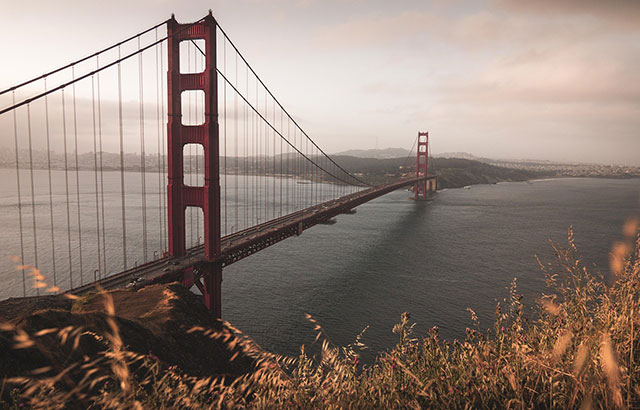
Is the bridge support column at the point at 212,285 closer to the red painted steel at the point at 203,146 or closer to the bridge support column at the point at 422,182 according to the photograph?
the red painted steel at the point at 203,146

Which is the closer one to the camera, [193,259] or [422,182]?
[193,259]

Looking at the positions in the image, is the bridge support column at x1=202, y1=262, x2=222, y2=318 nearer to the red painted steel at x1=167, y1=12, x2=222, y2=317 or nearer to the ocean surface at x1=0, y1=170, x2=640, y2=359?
the red painted steel at x1=167, y1=12, x2=222, y2=317

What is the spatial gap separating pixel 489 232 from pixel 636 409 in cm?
6634

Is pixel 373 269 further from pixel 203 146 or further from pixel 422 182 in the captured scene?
pixel 422 182

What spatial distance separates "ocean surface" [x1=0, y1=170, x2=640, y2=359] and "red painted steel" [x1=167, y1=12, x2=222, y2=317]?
6027 millimetres

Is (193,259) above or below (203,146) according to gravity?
below

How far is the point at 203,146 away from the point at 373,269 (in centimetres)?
2524

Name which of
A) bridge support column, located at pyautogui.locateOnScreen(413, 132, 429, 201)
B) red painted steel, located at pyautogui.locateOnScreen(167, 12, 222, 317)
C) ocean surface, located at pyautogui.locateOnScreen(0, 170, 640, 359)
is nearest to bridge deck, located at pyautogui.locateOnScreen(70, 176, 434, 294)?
red painted steel, located at pyautogui.locateOnScreen(167, 12, 222, 317)

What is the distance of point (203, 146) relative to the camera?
24484 millimetres

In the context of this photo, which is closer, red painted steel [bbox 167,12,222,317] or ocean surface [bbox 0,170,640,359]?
red painted steel [bbox 167,12,222,317]

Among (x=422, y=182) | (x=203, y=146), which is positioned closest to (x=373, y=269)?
(x=203, y=146)

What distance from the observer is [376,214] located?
3573 inches

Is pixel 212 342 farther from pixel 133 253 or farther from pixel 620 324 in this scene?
pixel 133 253

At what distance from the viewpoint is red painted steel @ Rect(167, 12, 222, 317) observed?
24016 mm
